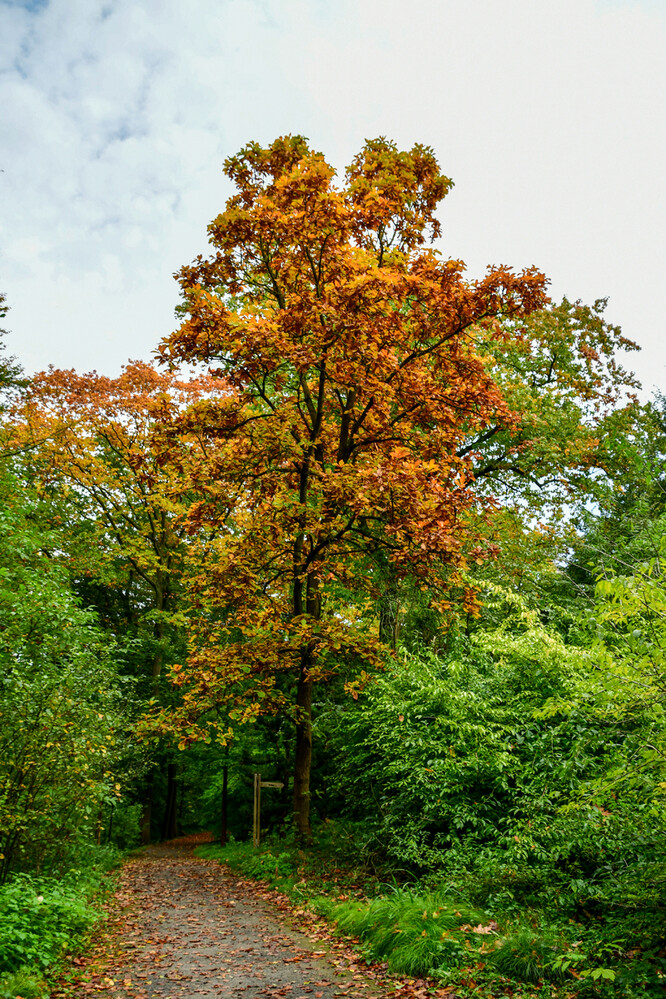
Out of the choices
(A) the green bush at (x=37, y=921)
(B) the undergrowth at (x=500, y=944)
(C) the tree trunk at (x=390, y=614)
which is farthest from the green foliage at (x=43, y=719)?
(C) the tree trunk at (x=390, y=614)

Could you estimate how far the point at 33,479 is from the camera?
17.1m

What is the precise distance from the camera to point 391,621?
12.8 m

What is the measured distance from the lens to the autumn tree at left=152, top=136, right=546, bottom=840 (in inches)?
349

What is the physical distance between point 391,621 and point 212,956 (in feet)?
23.9

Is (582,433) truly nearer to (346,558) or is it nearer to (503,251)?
(503,251)

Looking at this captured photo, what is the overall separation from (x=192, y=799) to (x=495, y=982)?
95.9ft

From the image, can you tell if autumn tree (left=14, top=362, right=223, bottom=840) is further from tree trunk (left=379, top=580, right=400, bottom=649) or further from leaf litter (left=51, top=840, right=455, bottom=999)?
leaf litter (left=51, top=840, right=455, bottom=999)

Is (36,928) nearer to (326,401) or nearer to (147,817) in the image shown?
(326,401)

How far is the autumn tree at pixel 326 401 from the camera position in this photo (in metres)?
8.88

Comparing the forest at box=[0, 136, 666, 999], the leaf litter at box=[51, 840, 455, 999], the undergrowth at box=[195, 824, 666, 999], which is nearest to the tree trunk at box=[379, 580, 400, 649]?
the forest at box=[0, 136, 666, 999]

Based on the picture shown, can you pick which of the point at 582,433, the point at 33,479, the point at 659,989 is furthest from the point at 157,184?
the point at 659,989

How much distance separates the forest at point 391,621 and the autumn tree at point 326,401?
6 centimetres

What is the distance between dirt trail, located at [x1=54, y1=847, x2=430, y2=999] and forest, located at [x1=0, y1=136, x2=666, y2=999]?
1.33 ft

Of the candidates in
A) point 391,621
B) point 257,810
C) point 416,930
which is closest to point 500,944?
point 416,930
